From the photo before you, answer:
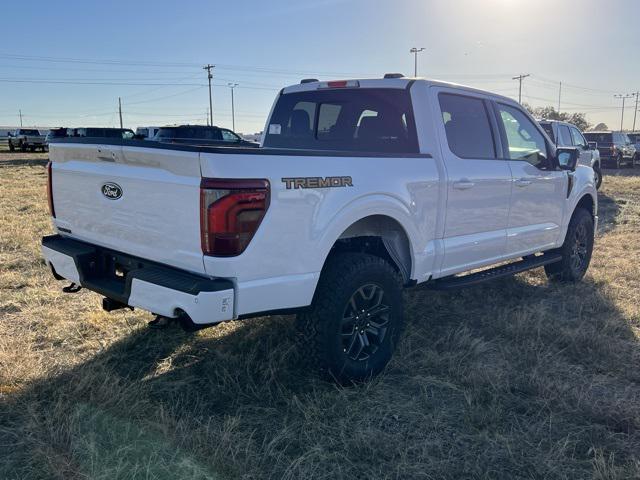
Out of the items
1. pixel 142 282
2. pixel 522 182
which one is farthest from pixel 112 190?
pixel 522 182

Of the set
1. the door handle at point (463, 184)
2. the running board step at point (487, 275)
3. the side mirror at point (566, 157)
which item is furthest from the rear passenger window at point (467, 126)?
the side mirror at point (566, 157)

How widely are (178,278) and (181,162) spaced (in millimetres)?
592

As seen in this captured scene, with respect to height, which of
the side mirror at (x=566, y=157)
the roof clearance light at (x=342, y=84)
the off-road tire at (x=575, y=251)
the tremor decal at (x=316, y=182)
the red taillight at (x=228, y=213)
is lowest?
the off-road tire at (x=575, y=251)

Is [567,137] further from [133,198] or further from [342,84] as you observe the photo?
[133,198]

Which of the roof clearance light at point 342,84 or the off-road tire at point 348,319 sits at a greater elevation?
the roof clearance light at point 342,84

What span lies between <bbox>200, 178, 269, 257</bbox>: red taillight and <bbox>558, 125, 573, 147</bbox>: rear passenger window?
11.0m

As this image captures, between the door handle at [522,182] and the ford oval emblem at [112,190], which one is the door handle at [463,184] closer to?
the door handle at [522,182]

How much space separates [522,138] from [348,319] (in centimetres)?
278

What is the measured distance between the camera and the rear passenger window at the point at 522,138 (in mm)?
4977

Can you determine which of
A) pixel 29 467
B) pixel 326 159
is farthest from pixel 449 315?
pixel 29 467

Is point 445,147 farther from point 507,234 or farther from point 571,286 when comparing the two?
point 571,286

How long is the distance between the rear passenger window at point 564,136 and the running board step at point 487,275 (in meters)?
7.62

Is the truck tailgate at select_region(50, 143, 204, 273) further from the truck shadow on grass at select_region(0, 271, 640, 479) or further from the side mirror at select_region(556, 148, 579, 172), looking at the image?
the side mirror at select_region(556, 148, 579, 172)

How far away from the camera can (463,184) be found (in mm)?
4156
